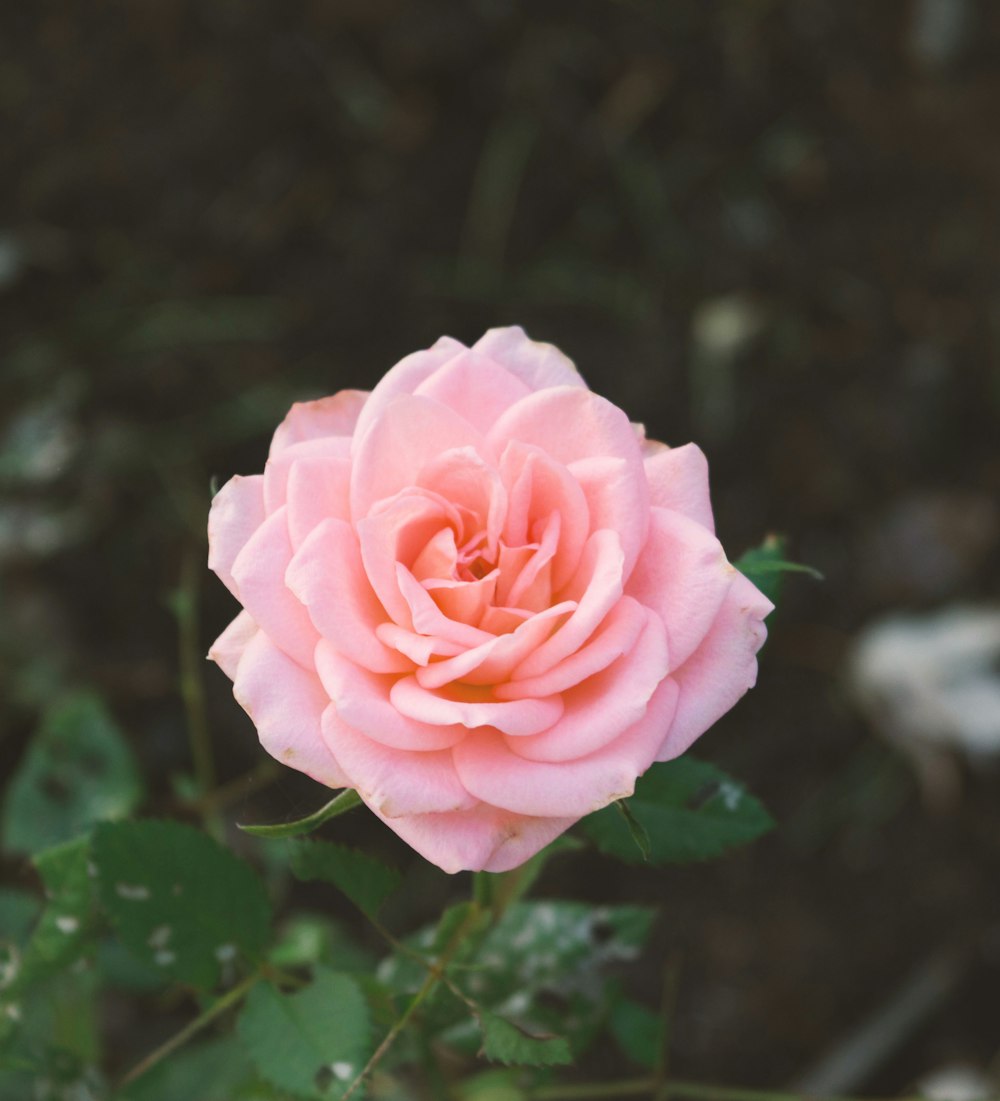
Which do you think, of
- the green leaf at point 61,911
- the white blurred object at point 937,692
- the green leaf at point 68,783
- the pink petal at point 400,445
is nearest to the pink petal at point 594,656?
the pink petal at point 400,445

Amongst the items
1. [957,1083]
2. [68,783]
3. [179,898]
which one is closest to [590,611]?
[179,898]

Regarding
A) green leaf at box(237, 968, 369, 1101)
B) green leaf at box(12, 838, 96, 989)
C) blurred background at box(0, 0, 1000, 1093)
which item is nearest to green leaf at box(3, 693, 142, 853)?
green leaf at box(12, 838, 96, 989)

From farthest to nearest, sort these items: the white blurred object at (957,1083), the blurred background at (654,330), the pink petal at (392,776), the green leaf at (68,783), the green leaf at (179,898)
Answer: the blurred background at (654,330) < the white blurred object at (957,1083) < the green leaf at (68,783) < the green leaf at (179,898) < the pink petal at (392,776)

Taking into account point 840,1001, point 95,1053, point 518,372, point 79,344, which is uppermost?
point 518,372

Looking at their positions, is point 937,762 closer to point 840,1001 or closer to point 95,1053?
point 840,1001

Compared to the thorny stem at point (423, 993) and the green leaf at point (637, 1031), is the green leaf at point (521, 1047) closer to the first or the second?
the thorny stem at point (423, 993)

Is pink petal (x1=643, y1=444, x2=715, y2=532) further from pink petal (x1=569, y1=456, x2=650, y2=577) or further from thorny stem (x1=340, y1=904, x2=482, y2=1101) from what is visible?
thorny stem (x1=340, y1=904, x2=482, y2=1101)

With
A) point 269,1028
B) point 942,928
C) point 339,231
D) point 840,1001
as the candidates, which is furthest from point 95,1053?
point 339,231
